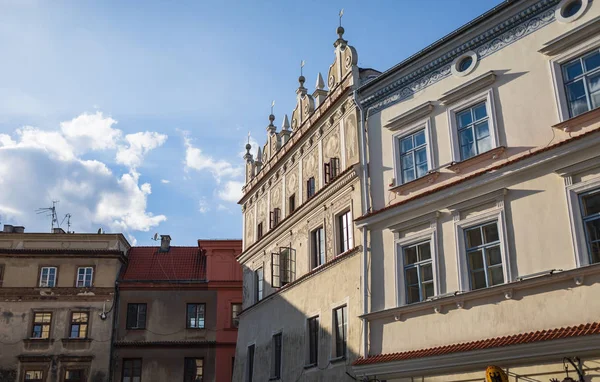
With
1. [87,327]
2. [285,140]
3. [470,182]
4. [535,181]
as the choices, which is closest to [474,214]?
[470,182]

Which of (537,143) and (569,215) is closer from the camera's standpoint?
(569,215)

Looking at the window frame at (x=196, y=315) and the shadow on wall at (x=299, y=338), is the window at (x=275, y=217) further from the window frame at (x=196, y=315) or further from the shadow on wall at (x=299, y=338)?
the window frame at (x=196, y=315)

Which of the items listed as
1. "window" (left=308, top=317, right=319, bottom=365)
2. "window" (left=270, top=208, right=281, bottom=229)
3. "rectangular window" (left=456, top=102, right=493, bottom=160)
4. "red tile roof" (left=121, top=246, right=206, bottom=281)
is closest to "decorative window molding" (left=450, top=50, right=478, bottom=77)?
"rectangular window" (left=456, top=102, right=493, bottom=160)

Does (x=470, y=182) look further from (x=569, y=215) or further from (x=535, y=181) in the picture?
(x=569, y=215)

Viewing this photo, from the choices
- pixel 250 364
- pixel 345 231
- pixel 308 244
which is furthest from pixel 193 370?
pixel 345 231

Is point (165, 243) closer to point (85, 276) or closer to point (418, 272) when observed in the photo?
point (85, 276)

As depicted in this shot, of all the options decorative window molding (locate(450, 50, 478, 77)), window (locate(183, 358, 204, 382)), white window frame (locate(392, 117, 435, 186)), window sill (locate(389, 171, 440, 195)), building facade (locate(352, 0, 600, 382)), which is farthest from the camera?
window (locate(183, 358, 204, 382))

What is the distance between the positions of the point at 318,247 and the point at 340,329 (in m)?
3.46

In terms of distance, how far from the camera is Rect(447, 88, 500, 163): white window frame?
15125 millimetres

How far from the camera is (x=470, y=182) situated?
15102 millimetres

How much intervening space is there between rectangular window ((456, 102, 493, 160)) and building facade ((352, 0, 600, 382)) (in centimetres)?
4

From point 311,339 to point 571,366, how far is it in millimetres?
9969

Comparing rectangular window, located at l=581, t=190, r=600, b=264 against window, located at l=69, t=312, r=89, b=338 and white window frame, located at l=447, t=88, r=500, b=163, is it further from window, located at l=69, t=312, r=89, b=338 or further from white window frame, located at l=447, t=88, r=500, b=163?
window, located at l=69, t=312, r=89, b=338

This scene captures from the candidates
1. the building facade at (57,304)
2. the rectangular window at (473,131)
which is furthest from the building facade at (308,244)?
the building facade at (57,304)
